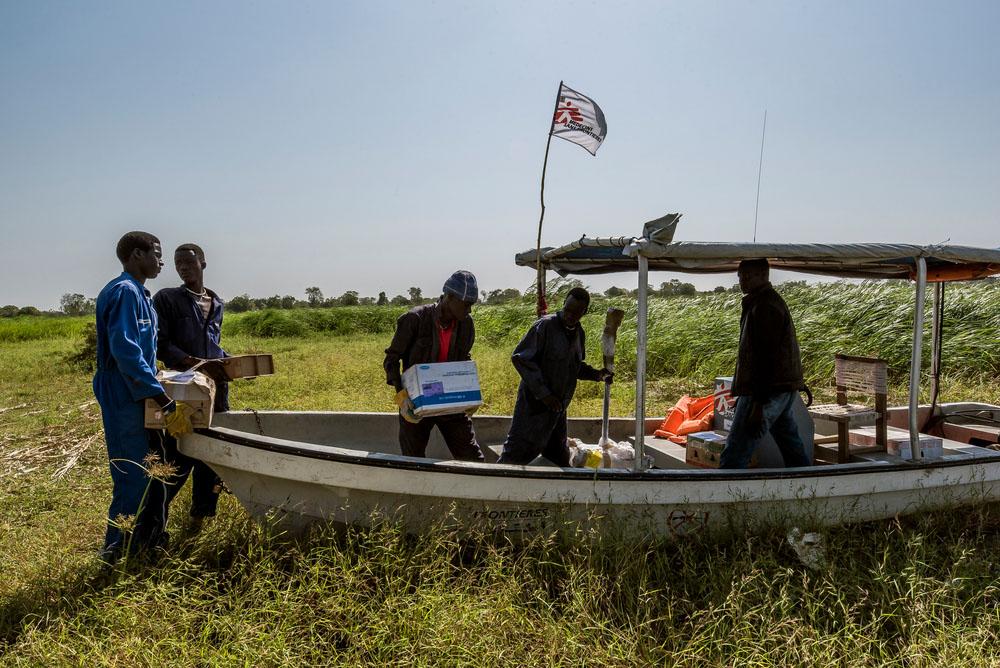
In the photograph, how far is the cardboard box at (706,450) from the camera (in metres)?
4.27

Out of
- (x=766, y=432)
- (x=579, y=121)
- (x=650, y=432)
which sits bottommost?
(x=650, y=432)

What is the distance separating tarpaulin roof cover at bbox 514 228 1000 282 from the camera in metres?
3.52

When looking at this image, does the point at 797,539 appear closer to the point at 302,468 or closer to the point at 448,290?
the point at 448,290

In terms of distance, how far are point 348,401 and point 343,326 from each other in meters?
21.4

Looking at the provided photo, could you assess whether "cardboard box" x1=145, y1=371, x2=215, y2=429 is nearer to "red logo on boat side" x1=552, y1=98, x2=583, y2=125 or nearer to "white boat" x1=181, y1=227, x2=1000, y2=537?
"white boat" x1=181, y1=227, x2=1000, y2=537

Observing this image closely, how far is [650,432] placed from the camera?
5676 millimetres

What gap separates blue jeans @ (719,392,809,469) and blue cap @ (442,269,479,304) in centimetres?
187

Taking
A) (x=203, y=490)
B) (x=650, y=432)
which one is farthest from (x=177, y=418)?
(x=650, y=432)

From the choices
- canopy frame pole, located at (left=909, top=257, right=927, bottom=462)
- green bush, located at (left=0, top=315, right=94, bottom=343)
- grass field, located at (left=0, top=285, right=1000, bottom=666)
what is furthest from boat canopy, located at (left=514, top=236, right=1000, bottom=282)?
green bush, located at (left=0, top=315, right=94, bottom=343)

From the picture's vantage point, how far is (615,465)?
4535 millimetres

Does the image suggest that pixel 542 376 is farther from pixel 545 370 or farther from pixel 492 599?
pixel 492 599

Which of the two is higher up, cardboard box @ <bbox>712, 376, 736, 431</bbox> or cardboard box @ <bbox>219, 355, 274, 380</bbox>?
cardboard box @ <bbox>219, 355, 274, 380</bbox>

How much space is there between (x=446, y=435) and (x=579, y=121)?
2691 millimetres

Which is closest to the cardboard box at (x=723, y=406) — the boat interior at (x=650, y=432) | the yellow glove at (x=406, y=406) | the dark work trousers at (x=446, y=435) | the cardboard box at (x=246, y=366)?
the boat interior at (x=650, y=432)
